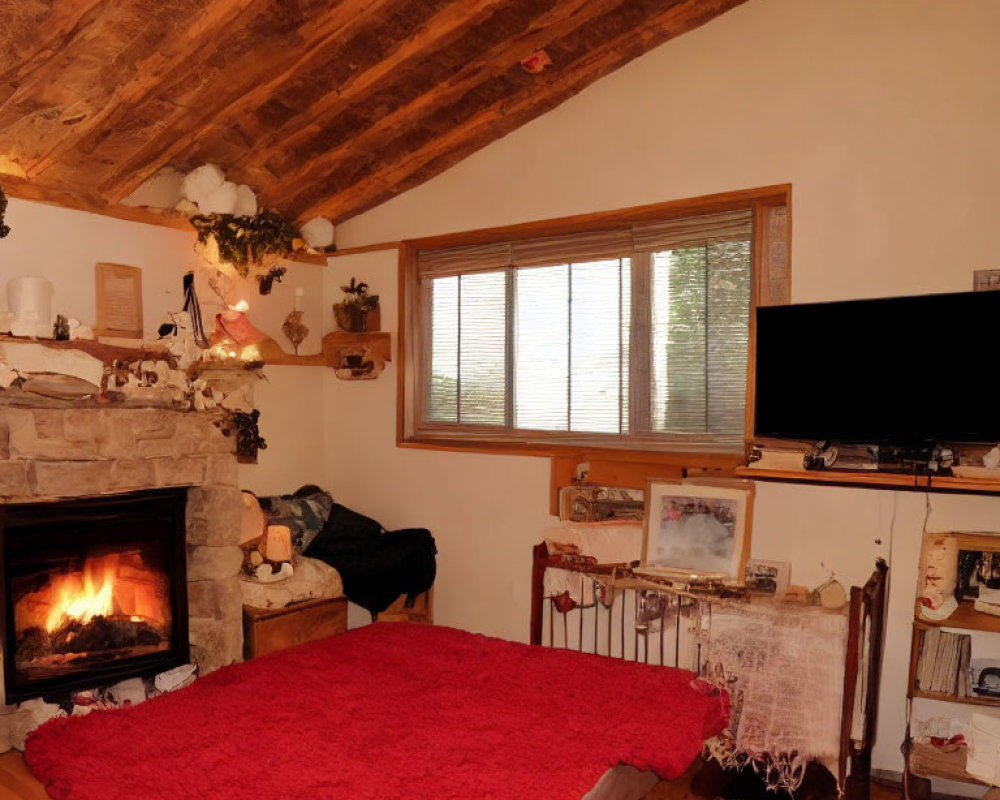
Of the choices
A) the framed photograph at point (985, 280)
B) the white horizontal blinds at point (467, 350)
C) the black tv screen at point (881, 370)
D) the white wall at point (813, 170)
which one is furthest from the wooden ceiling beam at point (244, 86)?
the framed photograph at point (985, 280)

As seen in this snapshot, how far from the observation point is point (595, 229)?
161 inches

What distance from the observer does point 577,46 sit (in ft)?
12.0

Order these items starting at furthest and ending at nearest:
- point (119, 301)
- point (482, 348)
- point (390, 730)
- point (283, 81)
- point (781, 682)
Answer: point (482, 348)
point (119, 301)
point (283, 81)
point (781, 682)
point (390, 730)

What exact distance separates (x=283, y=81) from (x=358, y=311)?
143 centimetres

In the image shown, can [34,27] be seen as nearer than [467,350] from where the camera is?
Yes

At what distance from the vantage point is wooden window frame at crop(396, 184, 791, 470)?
11.6ft

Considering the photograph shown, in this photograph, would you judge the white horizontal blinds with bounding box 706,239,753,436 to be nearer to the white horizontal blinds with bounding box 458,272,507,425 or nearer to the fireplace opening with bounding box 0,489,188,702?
the white horizontal blinds with bounding box 458,272,507,425

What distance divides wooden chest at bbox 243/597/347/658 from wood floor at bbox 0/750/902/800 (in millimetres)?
995

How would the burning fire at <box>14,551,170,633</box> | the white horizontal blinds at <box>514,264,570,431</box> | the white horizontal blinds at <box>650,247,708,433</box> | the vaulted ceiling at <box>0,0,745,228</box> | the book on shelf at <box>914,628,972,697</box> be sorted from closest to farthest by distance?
the book on shelf at <box>914,628,972,697</box>
the vaulted ceiling at <box>0,0,745,228</box>
the burning fire at <box>14,551,170,633</box>
the white horizontal blinds at <box>650,247,708,433</box>
the white horizontal blinds at <box>514,264,570,431</box>

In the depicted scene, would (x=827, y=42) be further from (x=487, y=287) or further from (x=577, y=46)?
(x=487, y=287)

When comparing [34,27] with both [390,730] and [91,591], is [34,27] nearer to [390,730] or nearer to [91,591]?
[91,591]

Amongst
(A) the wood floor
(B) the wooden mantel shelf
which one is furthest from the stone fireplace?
(B) the wooden mantel shelf

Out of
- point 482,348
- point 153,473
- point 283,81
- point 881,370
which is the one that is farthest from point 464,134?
point 881,370

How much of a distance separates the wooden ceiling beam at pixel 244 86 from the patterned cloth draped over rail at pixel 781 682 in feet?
8.64
